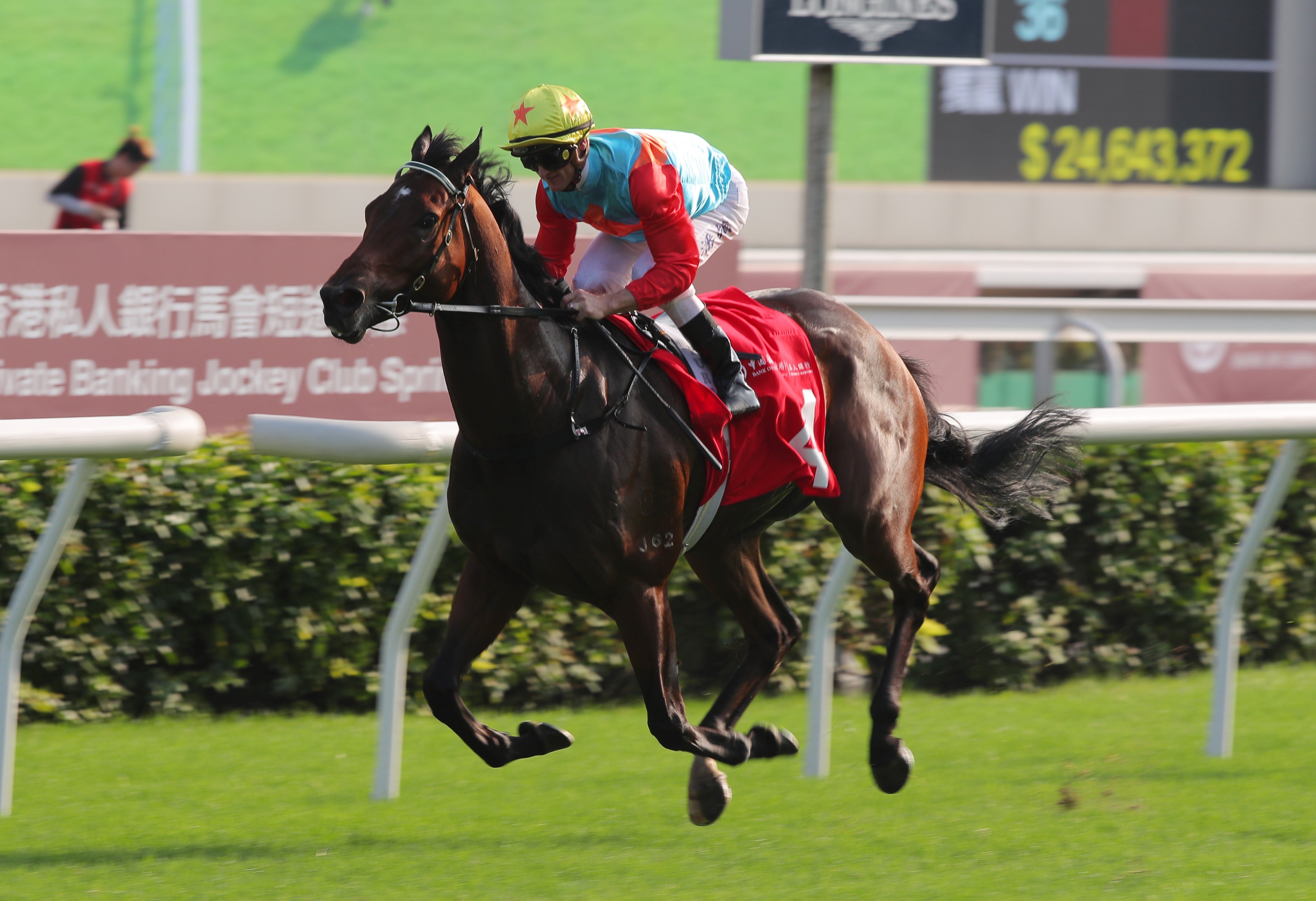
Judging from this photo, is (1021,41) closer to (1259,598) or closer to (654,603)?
(1259,598)

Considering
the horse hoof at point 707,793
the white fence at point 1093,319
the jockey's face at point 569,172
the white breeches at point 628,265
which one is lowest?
the horse hoof at point 707,793

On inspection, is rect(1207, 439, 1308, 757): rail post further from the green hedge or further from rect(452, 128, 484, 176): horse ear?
rect(452, 128, 484, 176): horse ear

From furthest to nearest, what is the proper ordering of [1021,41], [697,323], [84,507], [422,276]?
[1021,41] < [84,507] < [697,323] < [422,276]

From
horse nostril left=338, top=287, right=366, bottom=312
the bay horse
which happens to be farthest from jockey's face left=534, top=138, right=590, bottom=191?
horse nostril left=338, top=287, right=366, bottom=312

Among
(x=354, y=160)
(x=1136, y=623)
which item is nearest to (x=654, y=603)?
(x=1136, y=623)

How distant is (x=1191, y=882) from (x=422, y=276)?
2045mm

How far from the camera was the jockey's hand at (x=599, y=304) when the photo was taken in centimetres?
330

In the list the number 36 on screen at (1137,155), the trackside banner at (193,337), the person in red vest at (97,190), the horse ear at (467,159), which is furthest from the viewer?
the number 36 on screen at (1137,155)

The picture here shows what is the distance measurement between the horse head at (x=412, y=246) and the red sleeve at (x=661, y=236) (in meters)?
0.36

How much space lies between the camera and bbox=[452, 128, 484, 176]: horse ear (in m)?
3.10

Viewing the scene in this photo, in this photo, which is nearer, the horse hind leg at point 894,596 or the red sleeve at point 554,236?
the red sleeve at point 554,236

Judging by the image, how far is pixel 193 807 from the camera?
3.95m

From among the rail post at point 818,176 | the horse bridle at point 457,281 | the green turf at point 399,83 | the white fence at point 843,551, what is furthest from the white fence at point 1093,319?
the green turf at point 399,83

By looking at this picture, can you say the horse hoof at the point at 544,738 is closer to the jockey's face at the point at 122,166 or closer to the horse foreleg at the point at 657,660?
the horse foreleg at the point at 657,660
